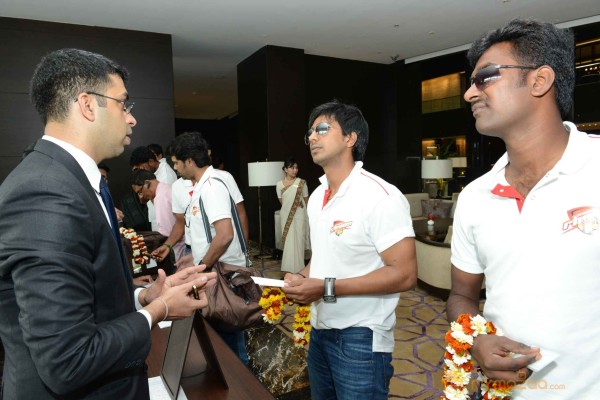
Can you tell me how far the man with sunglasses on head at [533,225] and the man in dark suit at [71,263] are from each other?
86 centimetres

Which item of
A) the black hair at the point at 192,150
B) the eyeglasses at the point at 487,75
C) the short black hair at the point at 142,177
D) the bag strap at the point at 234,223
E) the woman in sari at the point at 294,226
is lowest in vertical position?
the woman in sari at the point at 294,226

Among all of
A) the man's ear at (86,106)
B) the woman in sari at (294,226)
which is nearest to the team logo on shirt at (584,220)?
the man's ear at (86,106)

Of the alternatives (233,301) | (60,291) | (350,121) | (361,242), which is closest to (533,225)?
(361,242)

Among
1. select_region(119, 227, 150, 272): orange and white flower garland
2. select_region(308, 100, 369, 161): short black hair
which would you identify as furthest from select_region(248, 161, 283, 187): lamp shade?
select_region(308, 100, 369, 161): short black hair

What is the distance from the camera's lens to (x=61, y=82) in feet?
3.46

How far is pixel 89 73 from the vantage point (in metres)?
1.08

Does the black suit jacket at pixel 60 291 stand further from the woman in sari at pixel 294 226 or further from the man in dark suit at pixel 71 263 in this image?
the woman in sari at pixel 294 226

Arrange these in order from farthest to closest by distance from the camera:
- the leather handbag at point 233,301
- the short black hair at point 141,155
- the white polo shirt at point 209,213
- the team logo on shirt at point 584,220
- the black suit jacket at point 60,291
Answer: the short black hair at point 141,155
the white polo shirt at point 209,213
the leather handbag at point 233,301
the team logo on shirt at point 584,220
the black suit jacket at point 60,291

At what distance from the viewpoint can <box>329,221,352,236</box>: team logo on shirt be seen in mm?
1687

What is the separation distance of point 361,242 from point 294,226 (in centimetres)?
465

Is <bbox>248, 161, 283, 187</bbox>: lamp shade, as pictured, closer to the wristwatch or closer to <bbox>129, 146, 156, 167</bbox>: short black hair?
<bbox>129, 146, 156, 167</bbox>: short black hair

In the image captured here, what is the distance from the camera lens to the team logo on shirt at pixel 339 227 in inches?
66.4

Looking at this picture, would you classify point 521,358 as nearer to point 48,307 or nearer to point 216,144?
point 48,307

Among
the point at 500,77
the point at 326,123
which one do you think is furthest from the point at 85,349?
the point at 326,123
